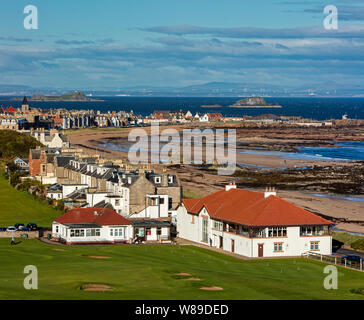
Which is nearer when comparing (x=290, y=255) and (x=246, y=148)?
(x=290, y=255)

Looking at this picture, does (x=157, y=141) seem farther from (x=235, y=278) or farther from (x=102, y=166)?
(x=235, y=278)

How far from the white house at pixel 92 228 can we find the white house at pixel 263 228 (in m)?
6.83

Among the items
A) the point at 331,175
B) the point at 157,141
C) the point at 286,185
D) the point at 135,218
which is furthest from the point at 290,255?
the point at 157,141

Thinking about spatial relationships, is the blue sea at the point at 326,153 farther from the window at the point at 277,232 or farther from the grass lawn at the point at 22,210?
the window at the point at 277,232

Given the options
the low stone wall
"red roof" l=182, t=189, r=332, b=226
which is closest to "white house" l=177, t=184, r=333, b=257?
"red roof" l=182, t=189, r=332, b=226

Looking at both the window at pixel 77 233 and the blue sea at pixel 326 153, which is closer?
the window at pixel 77 233

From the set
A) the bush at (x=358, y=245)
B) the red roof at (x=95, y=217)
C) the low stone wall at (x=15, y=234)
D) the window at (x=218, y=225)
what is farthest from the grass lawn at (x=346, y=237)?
the low stone wall at (x=15, y=234)

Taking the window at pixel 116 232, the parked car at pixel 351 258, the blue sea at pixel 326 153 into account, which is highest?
the window at pixel 116 232

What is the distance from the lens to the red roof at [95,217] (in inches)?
2468

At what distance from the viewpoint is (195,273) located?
47281mm
